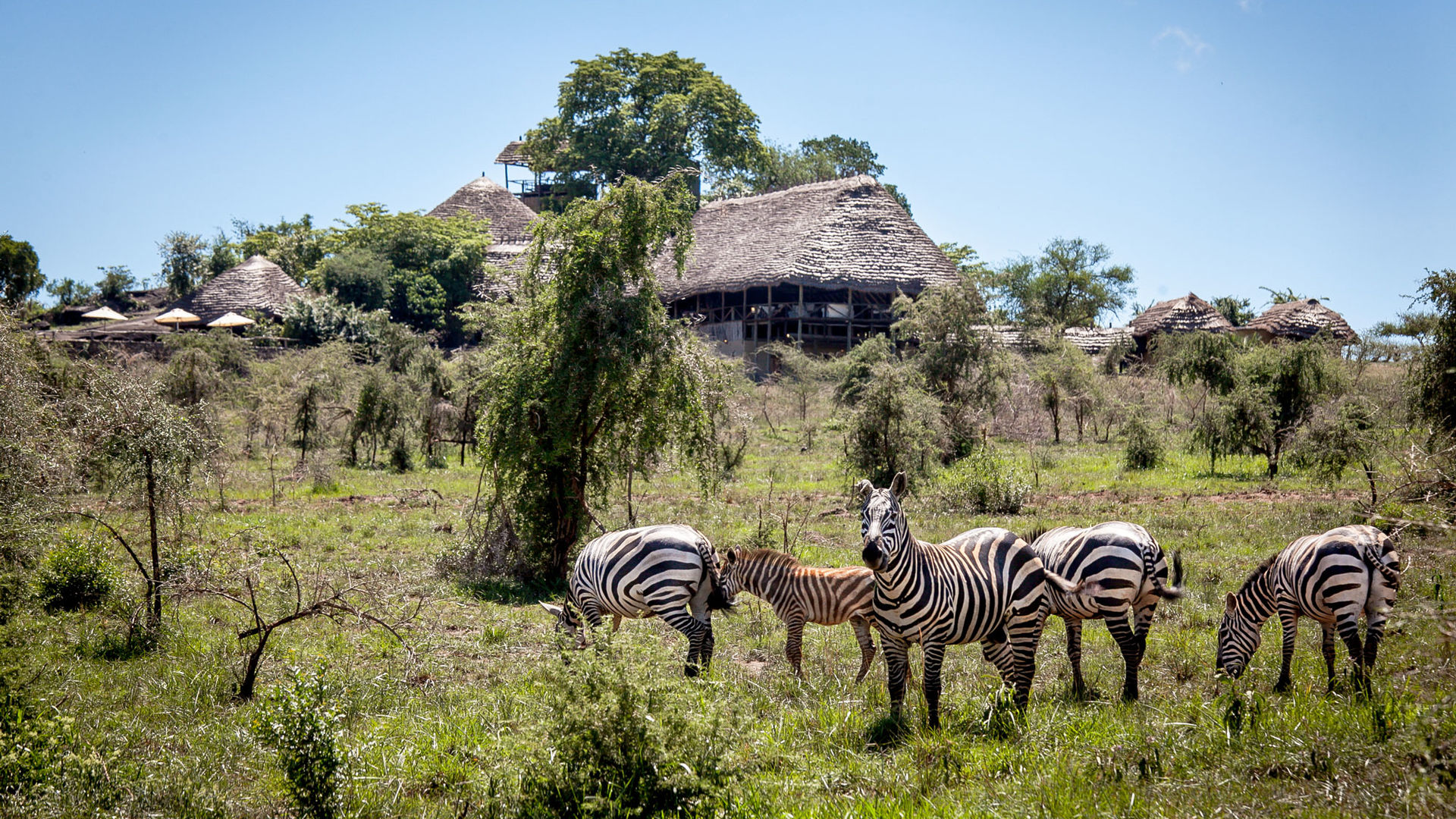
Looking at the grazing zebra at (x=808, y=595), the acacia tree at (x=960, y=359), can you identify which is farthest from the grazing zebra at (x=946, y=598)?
the acacia tree at (x=960, y=359)

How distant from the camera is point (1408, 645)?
6309 millimetres

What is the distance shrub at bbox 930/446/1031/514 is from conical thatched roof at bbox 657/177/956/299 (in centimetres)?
1877

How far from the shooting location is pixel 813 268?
119 ft

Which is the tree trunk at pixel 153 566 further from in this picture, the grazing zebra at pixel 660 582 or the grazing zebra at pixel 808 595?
the grazing zebra at pixel 808 595

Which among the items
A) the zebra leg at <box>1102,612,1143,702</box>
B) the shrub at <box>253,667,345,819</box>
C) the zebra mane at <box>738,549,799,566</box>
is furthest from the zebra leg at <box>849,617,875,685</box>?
the shrub at <box>253,667,345,819</box>

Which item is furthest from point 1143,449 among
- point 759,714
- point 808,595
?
point 759,714

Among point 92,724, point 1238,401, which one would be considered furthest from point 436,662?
point 1238,401

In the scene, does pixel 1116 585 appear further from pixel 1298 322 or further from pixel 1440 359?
pixel 1298 322

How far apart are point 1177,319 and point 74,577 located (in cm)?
4042

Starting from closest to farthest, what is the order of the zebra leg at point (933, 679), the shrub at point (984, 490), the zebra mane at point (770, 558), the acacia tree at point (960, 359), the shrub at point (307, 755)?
the shrub at point (307, 755), the zebra leg at point (933, 679), the zebra mane at point (770, 558), the shrub at point (984, 490), the acacia tree at point (960, 359)

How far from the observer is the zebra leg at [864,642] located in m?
8.07

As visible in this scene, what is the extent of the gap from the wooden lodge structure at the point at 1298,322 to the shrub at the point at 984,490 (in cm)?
2498

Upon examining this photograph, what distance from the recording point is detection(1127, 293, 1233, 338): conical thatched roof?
39.0 meters

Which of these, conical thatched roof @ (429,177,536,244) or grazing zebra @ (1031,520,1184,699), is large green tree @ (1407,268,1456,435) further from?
conical thatched roof @ (429,177,536,244)
